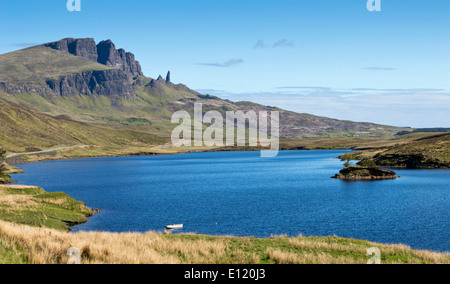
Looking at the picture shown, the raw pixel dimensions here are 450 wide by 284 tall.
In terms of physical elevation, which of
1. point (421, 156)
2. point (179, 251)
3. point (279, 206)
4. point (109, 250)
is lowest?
point (279, 206)

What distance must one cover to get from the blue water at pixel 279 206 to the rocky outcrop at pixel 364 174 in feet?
20.9

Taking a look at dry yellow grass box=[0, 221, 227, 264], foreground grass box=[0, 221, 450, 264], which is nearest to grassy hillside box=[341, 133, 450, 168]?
foreground grass box=[0, 221, 450, 264]

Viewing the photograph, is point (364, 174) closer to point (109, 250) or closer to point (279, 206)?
point (279, 206)

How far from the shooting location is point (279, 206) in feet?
252

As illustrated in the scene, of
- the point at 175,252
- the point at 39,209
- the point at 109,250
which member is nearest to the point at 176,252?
the point at 175,252

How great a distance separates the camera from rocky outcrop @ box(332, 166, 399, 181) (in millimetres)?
128625

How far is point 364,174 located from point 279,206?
65.2 m

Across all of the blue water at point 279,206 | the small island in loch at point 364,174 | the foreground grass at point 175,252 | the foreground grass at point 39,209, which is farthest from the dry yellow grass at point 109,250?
the small island in loch at point 364,174

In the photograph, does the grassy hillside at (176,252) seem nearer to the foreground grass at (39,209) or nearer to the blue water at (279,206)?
the blue water at (279,206)

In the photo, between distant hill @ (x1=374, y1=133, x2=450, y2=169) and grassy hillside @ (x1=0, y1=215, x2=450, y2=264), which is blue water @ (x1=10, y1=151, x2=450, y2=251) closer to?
grassy hillside @ (x1=0, y1=215, x2=450, y2=264)

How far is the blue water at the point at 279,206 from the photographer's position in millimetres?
55500

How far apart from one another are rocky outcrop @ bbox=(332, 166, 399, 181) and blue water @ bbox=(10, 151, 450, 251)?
6.38 m

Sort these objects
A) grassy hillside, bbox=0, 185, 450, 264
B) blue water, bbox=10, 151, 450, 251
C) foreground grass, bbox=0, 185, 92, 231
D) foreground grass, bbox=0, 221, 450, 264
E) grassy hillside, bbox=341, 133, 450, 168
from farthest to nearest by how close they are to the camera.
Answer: grassy hillside, bbox=341, 133, 450, 168, blue water, bbox=10, 151, 450, 251, foreground grass, bbox=0, 185, 92, 231, grassy hillside, bbox=0, 185, 450, 264, foreground grass, bbox=0, 221, 450, 264

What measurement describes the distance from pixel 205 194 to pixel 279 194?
58.9 ft
